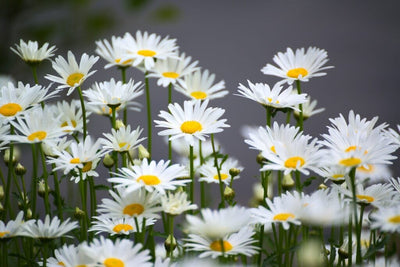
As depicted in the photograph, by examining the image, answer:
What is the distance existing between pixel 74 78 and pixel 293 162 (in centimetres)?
36

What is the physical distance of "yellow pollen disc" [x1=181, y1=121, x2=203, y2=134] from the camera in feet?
2.43

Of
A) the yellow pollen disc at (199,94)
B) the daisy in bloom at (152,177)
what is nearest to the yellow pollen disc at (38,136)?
the daisy in bloom at (152,177)

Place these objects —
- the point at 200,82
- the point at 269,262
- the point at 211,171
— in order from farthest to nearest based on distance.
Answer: the point at 200,82 → the point at 211,171 → the point at 269,262

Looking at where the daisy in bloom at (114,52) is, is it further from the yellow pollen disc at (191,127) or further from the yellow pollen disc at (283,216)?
the yellow pollen disc at (283,216)

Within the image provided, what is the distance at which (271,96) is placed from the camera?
0.76m

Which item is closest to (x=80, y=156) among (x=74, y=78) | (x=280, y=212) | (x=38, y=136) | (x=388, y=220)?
(x=38, y=136)

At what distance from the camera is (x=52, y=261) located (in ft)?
2.12

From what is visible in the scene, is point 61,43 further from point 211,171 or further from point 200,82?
point 211,171

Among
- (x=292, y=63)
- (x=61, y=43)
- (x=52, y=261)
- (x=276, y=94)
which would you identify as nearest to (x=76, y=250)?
(x=52, y=261)

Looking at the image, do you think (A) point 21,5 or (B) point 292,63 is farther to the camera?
(A) point 21,5

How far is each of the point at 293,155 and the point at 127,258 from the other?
22 centimetres

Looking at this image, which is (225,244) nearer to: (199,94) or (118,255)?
(118,255)

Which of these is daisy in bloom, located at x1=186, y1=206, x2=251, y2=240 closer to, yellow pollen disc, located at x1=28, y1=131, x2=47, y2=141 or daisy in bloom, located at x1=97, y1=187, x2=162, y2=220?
daisy in bloom, located at x1=97, y1=187, x2=162, y2=220

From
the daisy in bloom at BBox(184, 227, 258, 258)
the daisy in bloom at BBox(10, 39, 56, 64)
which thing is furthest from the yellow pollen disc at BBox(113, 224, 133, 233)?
the daisy in bloom at BBox(10, 39, 56, 64)
